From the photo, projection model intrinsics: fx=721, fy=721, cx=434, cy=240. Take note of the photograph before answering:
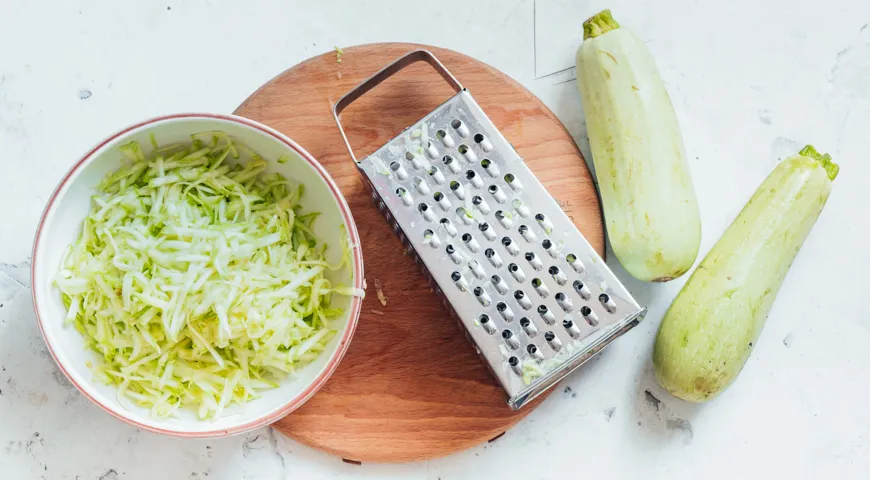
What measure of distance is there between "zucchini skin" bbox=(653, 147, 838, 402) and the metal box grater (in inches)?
5.6

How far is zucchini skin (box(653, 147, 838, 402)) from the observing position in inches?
52.7

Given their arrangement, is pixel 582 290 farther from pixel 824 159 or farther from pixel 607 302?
pixel 824 159

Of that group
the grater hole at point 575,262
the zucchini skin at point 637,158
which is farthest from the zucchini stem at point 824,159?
the grater hole at point 575,262

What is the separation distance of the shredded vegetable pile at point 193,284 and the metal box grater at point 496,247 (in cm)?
17

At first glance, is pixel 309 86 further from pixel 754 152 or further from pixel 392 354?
pixel 754 152

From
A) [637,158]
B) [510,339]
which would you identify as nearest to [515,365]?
[510,339]

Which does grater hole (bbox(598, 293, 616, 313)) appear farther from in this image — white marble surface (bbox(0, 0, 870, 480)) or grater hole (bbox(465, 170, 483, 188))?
grater hole (bbox(465, 170, 483, 188))

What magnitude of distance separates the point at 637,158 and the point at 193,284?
2.68ft

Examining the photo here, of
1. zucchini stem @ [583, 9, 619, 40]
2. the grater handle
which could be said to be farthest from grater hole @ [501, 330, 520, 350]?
zucchini stem @ [583, 9, 619, 40]

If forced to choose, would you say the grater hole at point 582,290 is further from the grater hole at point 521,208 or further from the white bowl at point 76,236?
the white bowl at point 76,236

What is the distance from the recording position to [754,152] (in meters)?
1.52

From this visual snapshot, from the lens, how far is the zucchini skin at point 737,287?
134 cm

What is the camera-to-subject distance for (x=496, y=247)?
1287 millimetres

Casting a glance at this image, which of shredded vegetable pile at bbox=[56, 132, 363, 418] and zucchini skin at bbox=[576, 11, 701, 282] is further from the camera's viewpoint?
zucchini skin at bbox=[576, 11, 701, 282]
